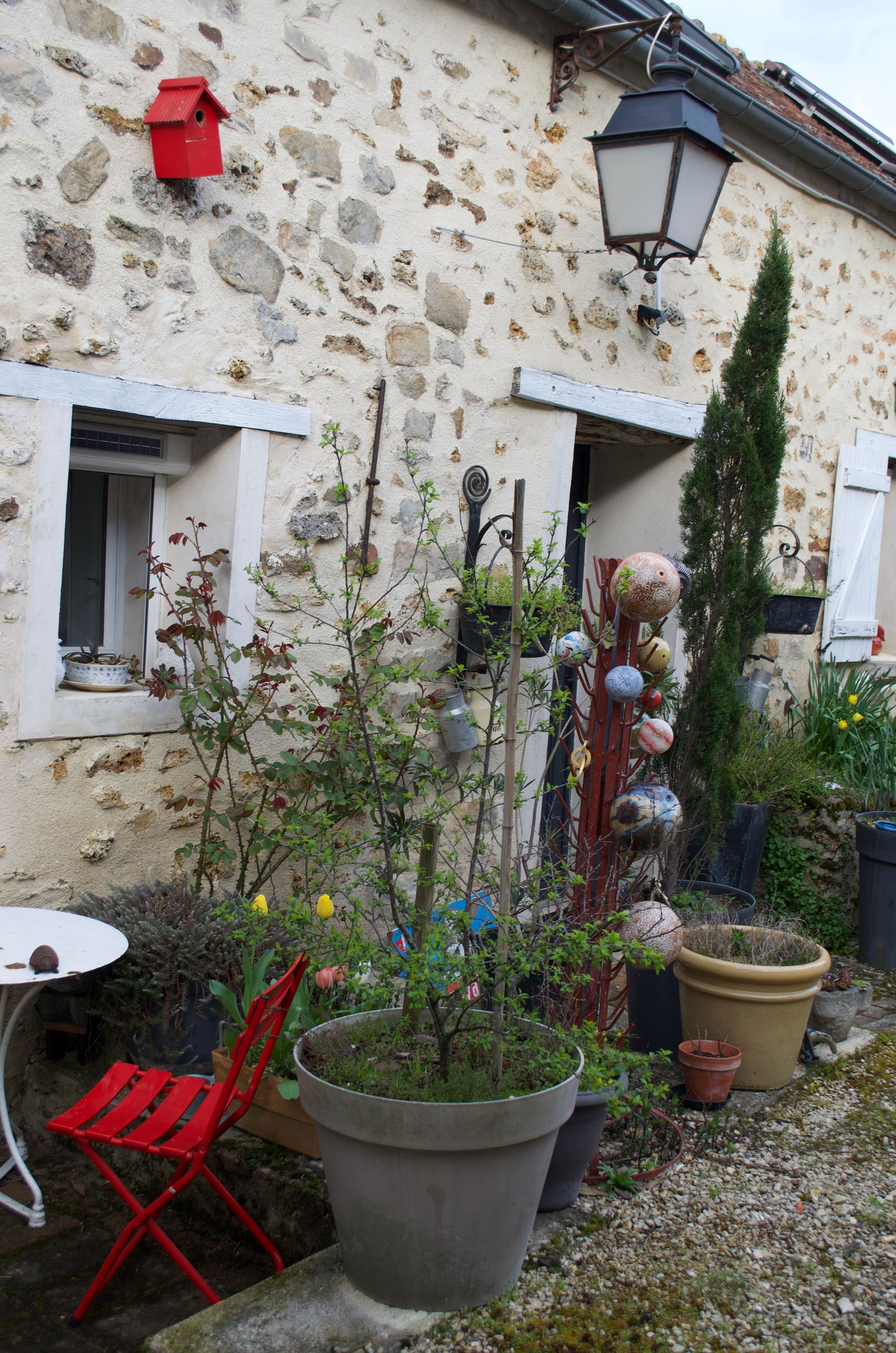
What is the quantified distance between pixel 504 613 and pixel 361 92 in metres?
1.90

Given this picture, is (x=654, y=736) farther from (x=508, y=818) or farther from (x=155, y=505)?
(x=155, y=505)

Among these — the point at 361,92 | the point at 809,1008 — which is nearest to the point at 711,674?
the point at 809,1008

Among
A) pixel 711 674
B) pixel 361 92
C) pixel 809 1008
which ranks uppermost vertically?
pixel 361 92

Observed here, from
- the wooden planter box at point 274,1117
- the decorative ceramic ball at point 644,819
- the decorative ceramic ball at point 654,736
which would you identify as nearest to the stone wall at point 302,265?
the wooden planter box at point 274,1117

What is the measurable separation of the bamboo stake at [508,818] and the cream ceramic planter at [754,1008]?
1.31 meters

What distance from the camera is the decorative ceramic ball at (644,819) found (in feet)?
10.3

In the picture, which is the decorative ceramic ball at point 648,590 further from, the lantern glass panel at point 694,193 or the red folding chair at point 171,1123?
the lantern glass panel at point 694,193

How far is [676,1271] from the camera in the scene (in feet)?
8.07

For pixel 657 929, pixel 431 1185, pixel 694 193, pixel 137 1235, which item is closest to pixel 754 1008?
pixel 657 929

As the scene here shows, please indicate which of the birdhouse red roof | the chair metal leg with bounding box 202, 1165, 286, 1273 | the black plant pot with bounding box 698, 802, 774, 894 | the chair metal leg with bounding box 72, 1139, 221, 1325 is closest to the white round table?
the chair metal leg with bounding box 72, 1139, 221, 1325

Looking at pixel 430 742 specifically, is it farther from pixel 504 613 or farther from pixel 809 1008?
pixel 809 1008

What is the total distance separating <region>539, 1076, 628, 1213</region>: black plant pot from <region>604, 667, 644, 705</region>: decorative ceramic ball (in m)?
Answer: 1.08

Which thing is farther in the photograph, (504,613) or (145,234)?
(504,613)

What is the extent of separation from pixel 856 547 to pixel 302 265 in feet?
13.4
